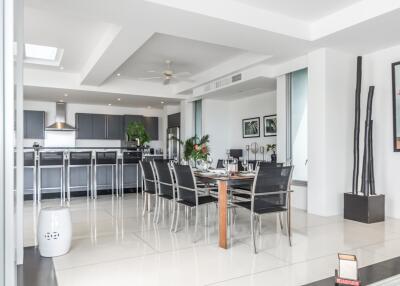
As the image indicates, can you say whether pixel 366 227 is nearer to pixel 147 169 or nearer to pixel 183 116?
pixel 147 169

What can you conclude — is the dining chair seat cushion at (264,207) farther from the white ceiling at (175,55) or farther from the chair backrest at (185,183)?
the white ceiling at (175,55)

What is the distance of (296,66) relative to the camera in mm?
5824

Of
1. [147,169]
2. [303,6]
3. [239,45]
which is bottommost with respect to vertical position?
[147,169]

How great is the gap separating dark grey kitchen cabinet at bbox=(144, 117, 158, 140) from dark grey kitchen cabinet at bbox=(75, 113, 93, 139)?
189 centimetres

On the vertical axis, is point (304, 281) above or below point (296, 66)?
below

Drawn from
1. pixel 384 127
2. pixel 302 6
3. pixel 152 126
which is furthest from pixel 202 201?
pixel 152 126

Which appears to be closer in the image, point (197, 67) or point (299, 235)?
point (299, 235)

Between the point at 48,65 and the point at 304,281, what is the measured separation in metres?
6.82

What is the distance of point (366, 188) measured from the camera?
4801mm

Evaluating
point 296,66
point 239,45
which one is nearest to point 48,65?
point 239,45

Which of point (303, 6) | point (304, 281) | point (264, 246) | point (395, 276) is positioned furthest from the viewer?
point (303, 6)

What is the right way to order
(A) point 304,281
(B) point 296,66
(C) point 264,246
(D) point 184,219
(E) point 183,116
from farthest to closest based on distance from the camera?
(E) point 183,116 < (B) point 296,66 < (D) point 184,219 < (C) point 264,246 < (A) point 304,281

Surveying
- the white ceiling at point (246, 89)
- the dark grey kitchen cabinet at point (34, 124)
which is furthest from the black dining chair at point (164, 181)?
the dark grey kitchen cabinet at point (34, 124)

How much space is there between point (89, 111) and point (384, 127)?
28.5 ft
